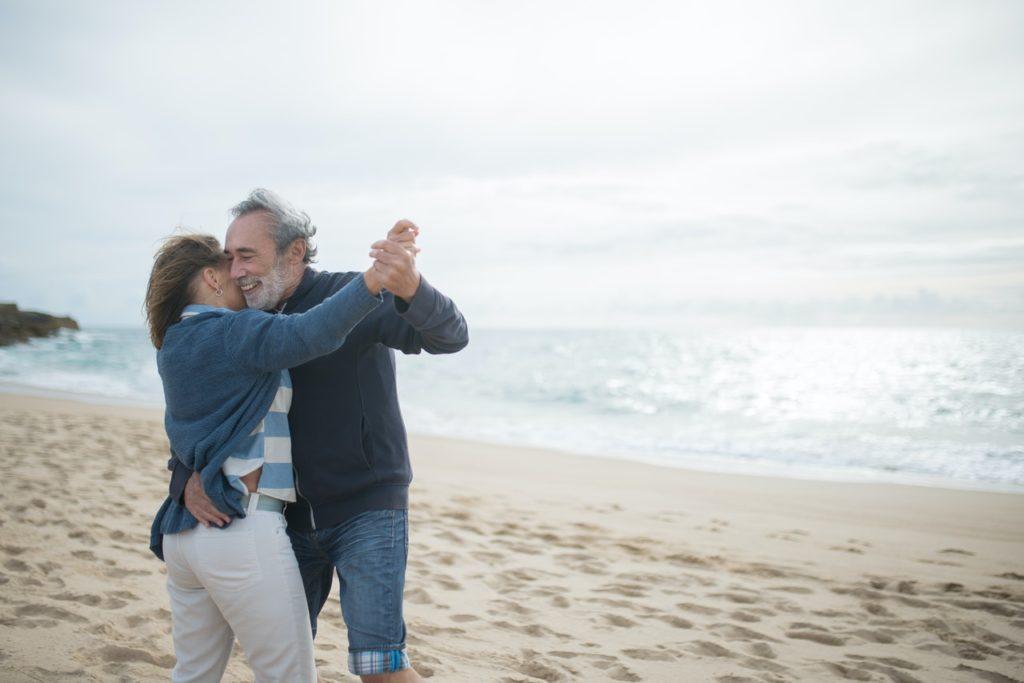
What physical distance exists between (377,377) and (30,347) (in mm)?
43173

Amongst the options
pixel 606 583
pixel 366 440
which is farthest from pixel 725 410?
pixel 366 440

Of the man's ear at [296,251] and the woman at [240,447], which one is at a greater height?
the man's ear at [296,251]

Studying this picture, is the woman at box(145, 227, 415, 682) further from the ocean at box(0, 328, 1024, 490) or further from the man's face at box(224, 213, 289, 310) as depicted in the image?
the ocean at box(0, 328, 1024, 490)

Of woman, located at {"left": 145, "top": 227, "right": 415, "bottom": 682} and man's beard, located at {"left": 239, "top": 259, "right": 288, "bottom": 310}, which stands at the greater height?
man's beard, located at {"left": 239, "top": 259, "right": 288, "bottom": 310}

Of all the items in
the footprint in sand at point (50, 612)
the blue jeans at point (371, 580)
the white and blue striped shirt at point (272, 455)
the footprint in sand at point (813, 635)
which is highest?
the white and blue striped shirt at point (272, 455)

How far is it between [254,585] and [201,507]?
0.92ft

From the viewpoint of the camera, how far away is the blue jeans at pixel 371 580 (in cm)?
222

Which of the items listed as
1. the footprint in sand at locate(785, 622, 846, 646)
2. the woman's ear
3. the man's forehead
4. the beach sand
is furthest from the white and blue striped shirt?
the footprint in sand at locate(785, 622, 846, 646)

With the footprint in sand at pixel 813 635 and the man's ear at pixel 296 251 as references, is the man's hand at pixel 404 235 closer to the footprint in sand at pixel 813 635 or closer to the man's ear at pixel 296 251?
the man's ear at pixel 296 251

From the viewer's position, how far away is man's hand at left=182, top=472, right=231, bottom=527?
2.03m

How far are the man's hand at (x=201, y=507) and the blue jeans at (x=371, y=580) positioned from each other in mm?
402

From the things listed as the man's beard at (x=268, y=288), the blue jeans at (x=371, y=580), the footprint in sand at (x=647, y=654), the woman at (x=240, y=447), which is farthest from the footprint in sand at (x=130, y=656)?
the footprint in sand at (x=647, y=654)

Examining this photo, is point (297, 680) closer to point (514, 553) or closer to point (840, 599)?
point (514, 553)

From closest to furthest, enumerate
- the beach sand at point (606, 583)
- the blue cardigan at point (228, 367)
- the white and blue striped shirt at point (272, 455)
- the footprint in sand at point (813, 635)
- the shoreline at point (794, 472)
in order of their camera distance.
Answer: the blue cardigan at point (228, 367)
the white and blue striped shirt at point (272, 455)
the beach sand at point (606, 583)
the footprint in sand at point (813, 635)
the shoreline at point (794, 472)
